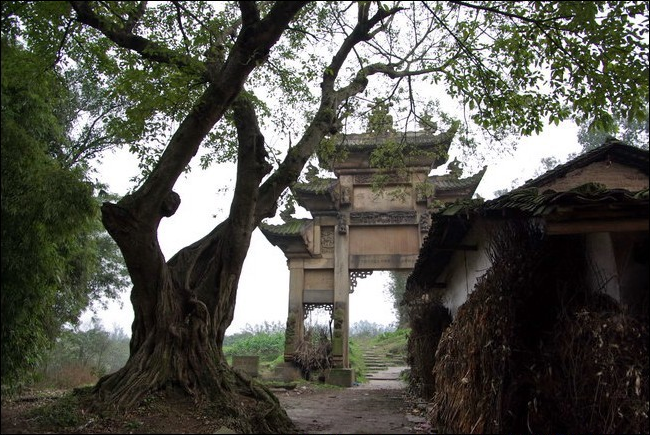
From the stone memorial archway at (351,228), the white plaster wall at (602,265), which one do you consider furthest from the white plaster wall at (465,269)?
the stone memorial archway at (351,228)

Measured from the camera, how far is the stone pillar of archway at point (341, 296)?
1441 cm

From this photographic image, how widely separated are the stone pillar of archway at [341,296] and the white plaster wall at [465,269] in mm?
4548

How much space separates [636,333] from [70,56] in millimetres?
7416

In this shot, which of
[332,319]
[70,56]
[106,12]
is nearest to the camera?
[106,12]

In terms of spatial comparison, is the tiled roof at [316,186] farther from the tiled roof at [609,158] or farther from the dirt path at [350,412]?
the tiled roof at [609,158]

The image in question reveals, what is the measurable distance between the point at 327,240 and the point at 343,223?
0.78m

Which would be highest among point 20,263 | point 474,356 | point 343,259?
point 343,259

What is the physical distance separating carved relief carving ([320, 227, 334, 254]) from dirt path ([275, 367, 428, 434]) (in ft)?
15.2

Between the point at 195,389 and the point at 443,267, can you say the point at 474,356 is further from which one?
the point at 443,267

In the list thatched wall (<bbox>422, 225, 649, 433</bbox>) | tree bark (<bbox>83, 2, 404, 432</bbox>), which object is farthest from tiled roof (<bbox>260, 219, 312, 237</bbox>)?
thatched wall (<bbox>422, 225, 649, 433</bbox>)

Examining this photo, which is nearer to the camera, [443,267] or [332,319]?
[443,267]

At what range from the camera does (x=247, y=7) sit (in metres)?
5.34

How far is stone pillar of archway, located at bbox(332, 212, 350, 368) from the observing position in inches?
567

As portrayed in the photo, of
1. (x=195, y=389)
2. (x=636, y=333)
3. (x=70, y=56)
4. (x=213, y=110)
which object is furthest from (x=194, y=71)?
(x=636, y=333)
